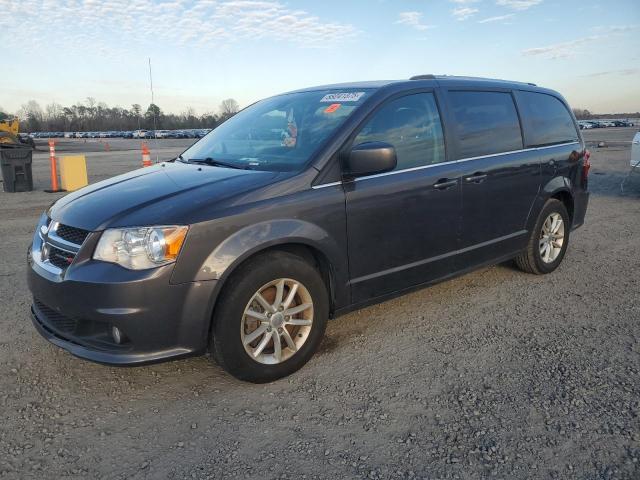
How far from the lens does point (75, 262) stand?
2.88 metres

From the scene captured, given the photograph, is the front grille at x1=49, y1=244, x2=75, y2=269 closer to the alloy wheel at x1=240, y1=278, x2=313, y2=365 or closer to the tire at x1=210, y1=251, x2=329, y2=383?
the tire at x1=210, y1=251, x2=329, y2=383

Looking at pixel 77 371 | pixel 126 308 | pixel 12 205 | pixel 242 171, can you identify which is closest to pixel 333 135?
pixel 242 171

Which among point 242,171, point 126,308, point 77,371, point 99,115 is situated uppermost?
point 99,115

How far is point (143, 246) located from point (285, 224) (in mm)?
824

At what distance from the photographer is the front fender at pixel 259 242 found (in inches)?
113

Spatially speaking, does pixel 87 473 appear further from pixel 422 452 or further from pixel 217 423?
pixel 422 452

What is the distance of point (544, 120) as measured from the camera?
5.15 meters

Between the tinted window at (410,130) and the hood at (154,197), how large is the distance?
0.90 meters

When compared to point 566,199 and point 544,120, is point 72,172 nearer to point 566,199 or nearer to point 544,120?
point 544,120

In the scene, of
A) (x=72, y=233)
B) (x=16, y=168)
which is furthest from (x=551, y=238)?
(x=16, y=168)

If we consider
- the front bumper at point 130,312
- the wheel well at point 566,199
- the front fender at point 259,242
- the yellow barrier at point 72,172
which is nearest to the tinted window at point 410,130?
the front fender at point 259,242

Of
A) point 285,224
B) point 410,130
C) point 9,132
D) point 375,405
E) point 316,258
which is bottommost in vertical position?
point 375,405

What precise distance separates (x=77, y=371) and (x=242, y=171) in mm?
1685

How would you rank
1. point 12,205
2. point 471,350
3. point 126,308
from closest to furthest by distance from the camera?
point 126,308 → point 471,350 → point 12,205
